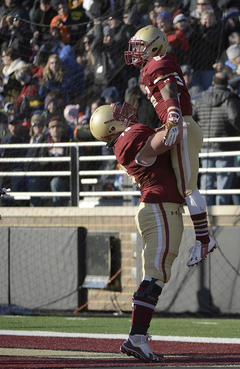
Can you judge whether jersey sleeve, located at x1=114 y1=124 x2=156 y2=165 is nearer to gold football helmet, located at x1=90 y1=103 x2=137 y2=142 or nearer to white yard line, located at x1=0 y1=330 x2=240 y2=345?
gold football helmet, located at x1=90 y1=103 x2=137 y2=142

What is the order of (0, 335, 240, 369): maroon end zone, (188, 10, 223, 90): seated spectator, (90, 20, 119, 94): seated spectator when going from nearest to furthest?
(0, 335, 240, 369): maroon end zone → (188, 10, 223, 90): seated spectator → (90, 20, 119, 94): seated spectator

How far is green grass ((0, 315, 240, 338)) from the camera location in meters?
5.38

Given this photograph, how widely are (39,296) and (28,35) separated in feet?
15.2

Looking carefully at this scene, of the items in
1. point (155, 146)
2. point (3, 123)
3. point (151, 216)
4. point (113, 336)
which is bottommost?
point (113, 336)

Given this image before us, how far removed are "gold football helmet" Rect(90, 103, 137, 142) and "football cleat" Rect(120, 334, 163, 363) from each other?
1.30 meters

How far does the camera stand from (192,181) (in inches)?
145

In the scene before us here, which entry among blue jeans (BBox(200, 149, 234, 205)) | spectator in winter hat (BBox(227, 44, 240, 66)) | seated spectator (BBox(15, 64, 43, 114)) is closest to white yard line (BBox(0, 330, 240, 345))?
blue jeans (BBox(200, 149, 234, 205))

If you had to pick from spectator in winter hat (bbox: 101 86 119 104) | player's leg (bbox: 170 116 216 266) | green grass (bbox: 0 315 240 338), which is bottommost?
green grass (bbox: 0 315 240 338)

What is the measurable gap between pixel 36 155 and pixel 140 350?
14.9 feet

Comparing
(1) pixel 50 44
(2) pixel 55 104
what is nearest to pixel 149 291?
(2) pixel 55 104

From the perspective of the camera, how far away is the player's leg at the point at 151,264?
3.37 m

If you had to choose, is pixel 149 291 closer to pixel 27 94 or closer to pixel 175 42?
pixel 175 42

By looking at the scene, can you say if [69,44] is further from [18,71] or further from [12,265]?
[12,265]

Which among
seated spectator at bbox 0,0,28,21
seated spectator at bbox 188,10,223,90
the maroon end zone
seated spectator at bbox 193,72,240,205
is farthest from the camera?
seated spectator at bbox 0,0,28,21
